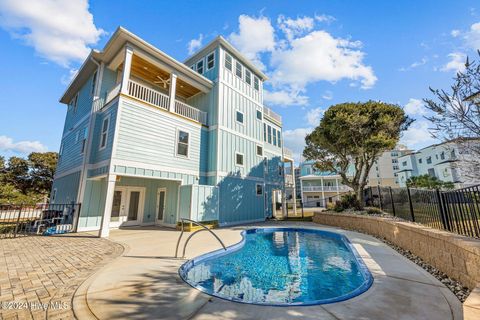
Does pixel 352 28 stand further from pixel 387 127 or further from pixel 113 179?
pixel 113 179

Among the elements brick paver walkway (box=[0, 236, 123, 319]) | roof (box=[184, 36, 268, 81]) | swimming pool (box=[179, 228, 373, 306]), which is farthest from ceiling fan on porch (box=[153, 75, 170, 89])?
swimming pool (box=[179, 228, 373, 306])

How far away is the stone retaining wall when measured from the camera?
10.4ft

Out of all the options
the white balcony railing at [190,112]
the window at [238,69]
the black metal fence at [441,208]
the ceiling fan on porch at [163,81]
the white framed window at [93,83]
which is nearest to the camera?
the black metal fence at [441,208]

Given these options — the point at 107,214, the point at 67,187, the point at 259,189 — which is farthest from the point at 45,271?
the point at 259,189

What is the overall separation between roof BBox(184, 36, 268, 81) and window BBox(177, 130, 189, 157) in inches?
279

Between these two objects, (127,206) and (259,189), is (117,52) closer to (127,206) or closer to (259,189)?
(127,206)

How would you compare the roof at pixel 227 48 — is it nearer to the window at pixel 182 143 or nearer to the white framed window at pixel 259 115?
the white framed window at pixel 259 115

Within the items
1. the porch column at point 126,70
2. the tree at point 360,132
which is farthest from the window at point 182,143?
the tree at point 360,132

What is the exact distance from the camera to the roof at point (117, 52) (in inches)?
395

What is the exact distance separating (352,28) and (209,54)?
9.53 metres

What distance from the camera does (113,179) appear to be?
9.12 m

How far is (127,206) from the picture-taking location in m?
12.1

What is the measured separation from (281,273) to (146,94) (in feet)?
36.2

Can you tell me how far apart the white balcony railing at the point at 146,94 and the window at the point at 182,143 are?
180cm
